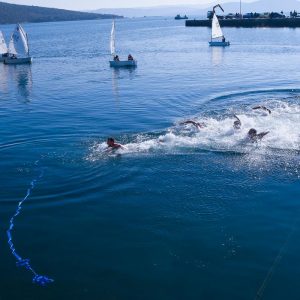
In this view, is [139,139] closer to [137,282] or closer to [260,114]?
[260,114]

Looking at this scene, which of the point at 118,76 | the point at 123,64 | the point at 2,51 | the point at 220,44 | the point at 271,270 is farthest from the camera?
the point at 220,44

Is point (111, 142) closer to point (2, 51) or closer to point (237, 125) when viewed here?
point (237, 125)

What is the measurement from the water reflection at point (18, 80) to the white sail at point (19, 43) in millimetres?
3843

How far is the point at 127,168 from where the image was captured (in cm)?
2441

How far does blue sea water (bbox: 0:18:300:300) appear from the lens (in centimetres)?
1530

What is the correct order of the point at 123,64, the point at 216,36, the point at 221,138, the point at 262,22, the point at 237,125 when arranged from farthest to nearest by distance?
the point at 262,22
the point at 216,36
the point at 123,64
the point at 237,125
the point at 221,138

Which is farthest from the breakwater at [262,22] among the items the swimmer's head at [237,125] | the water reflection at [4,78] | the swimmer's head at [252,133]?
the swimmer's head at [252,133]

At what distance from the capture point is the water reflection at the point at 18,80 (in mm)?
52256

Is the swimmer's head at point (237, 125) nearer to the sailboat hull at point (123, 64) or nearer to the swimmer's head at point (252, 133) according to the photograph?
the swimmer's head at point (252, 133)

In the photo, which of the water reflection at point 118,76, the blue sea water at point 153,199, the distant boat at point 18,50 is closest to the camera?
the blue sea water at point 153,199

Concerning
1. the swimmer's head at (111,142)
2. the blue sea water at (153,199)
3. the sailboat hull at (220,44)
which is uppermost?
the sailboat hull at (220,44)

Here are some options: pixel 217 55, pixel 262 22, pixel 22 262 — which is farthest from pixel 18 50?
pixel 262 22

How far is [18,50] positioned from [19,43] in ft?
5.46

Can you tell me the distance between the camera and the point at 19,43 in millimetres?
80750
